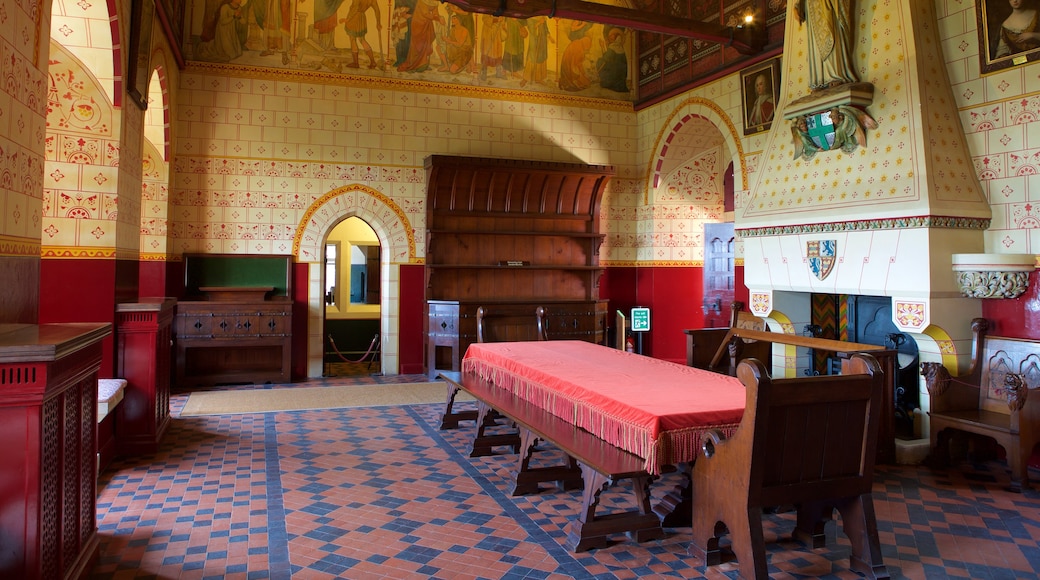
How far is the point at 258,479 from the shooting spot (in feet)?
16.2

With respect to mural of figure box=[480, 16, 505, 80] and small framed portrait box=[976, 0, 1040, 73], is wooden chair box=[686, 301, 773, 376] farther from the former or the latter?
mural of figure box=[480, 16, 505, 80]

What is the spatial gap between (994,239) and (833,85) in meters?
1.93

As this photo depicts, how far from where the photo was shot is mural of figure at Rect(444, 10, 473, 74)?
1051 centimetres

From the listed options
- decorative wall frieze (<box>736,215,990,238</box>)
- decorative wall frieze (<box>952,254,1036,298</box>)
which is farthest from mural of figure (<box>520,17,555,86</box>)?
decorative wall frieze (<box>952,254,1036,298</box>)

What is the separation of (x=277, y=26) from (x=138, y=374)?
6.05 m

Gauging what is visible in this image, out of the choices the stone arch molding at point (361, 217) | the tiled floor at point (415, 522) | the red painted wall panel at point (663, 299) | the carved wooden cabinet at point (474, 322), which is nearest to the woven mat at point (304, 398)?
the carved wooden cabinet at point (474, 322)

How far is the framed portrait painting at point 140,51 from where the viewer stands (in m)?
5.80

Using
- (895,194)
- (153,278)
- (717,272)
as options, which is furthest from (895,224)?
(153,278)

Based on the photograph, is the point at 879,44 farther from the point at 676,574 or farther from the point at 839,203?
the point at 676,574

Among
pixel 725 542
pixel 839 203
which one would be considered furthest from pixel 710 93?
pixel 725 542

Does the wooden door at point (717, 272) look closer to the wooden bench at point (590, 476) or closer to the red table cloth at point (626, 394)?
the red table cloth at point (626, 394)

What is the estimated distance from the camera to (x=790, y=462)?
327 centimetres

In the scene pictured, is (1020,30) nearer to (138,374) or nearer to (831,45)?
(831,45)

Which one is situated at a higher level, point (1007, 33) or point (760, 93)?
point (760, 93)
